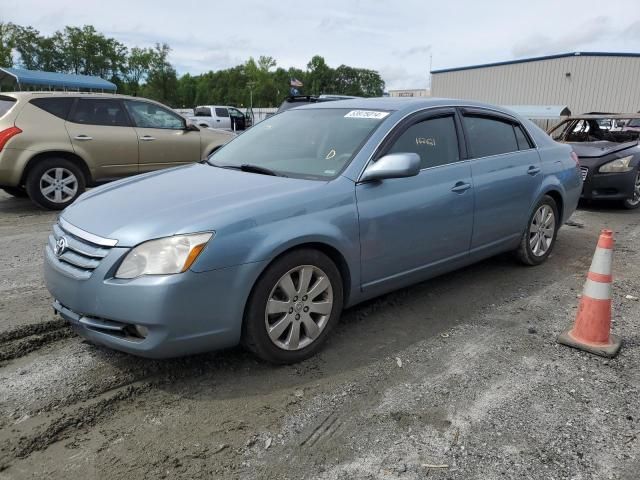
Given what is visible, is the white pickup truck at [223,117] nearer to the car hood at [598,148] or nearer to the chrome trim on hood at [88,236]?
the car hood at [598,148]

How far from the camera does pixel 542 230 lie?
5180 millimetres

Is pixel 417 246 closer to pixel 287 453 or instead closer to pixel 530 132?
pixel 287 453

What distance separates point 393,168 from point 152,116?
6.25 meters

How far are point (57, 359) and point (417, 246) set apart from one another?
8.11 feet

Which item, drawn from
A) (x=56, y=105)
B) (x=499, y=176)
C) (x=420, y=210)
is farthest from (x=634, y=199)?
(x=56, y=105)

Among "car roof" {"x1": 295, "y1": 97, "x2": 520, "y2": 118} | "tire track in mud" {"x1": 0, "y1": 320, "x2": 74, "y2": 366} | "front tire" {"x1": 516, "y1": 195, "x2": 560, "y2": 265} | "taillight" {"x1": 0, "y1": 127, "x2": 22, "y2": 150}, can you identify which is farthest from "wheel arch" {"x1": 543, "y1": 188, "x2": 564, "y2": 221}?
"taillight" {"x1": 0, "y1": 127, "x2": 22, "y2": 150}

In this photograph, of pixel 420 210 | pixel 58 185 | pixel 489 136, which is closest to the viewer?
pixel 420 210

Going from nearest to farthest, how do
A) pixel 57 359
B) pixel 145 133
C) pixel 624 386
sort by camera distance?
1. pixel 624 386
2. pixel 57 359
3. pixel 145 133

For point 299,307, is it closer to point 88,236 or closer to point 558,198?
point 88,236

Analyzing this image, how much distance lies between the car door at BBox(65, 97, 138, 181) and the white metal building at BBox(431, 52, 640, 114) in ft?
102

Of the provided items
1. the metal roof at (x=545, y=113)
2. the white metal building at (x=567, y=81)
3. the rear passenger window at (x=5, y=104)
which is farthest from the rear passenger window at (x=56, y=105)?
the white metal building at (x=567, y=81)

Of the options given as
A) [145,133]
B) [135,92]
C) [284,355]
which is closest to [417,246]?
[284,355]

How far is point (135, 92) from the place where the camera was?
247 ft

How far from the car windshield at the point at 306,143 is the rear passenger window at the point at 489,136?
0.96 metres
